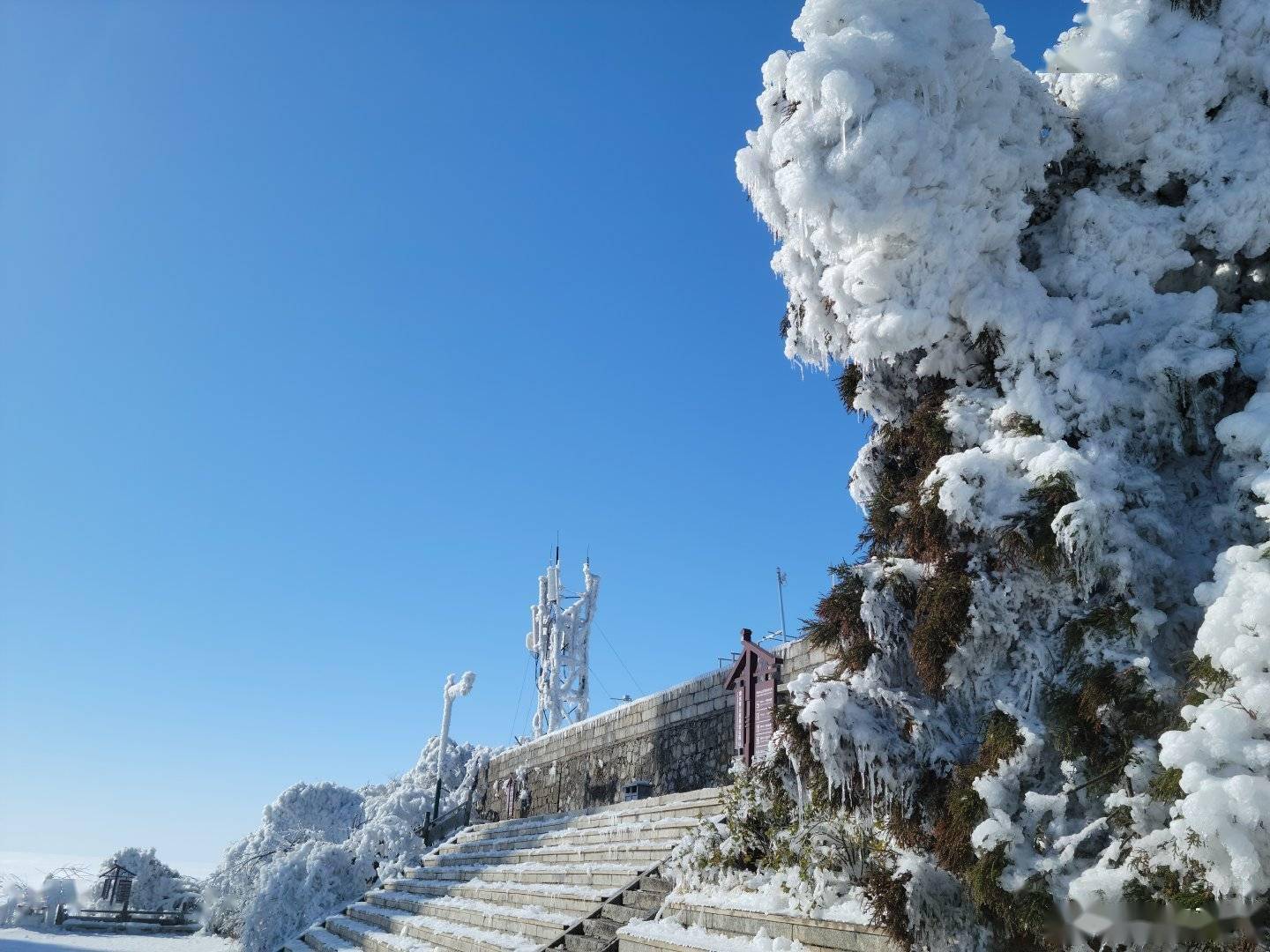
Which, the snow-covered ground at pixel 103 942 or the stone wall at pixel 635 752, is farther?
the snow-covered ground at pixel 103 942

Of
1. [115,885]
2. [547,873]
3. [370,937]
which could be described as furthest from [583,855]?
[115,885]

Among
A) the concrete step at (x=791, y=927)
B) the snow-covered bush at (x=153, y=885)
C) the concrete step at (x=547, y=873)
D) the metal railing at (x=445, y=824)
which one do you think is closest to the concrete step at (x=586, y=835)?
the concrete step at (x=547, y=873)

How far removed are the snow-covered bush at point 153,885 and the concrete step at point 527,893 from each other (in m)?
25.3

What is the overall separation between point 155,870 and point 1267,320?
39.7 metres

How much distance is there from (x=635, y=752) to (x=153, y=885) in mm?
29606

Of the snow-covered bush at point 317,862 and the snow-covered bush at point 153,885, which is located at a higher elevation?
the snow-covered bush at point 317,862

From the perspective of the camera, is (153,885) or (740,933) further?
(153,885)

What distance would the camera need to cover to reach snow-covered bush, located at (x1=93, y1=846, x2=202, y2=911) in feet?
105

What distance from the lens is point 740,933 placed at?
6.04m

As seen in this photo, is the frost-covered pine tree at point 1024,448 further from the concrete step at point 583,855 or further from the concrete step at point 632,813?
the concrete step at point 632,813

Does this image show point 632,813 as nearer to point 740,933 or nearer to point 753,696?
point 753,696

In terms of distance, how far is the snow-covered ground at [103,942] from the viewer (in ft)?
65.5

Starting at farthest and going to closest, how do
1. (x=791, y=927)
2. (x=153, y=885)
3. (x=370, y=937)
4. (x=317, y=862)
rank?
(x=153, y=885), (x=317, y=862), (x=370, y=937), (x=791, y=927)

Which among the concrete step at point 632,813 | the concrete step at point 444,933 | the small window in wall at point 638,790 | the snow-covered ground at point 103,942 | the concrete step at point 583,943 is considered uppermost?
the small window in wall at point 638,790
